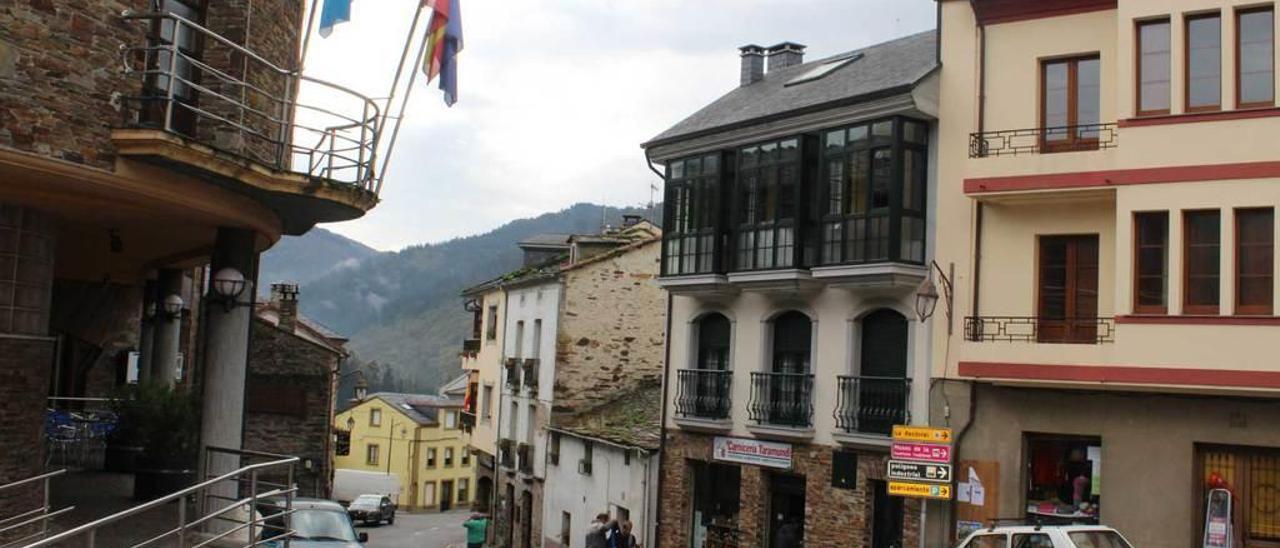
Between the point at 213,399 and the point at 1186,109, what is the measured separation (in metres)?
15.6

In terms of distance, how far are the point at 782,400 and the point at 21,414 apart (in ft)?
59.1

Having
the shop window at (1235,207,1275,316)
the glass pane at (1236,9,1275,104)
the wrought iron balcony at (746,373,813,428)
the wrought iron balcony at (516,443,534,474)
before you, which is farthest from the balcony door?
the wrought iron balcony at (516,443,534,474)

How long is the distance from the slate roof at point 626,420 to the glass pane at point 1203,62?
1530 centimetres

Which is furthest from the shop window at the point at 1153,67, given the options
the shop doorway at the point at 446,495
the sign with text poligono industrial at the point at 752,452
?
the shop doorway at the point at 446,495

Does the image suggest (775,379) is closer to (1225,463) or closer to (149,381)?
(1225,463)

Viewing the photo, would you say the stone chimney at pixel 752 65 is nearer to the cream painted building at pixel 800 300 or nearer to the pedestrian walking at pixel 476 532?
the cream painted building at pixel 800 300

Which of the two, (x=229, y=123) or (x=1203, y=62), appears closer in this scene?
(x=229, y=123)

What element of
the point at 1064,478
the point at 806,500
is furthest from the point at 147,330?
the point at 1064,478

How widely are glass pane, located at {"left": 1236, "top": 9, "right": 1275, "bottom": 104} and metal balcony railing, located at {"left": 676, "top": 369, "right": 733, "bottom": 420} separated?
12940 mm

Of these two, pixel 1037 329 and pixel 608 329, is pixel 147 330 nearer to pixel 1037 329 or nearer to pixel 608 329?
pixel 1037 329

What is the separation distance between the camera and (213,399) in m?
14.6

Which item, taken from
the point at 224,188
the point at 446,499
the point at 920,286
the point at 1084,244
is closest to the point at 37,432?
the point at 224,188

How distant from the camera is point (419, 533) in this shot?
6103 cm

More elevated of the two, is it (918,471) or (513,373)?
(513,373)
